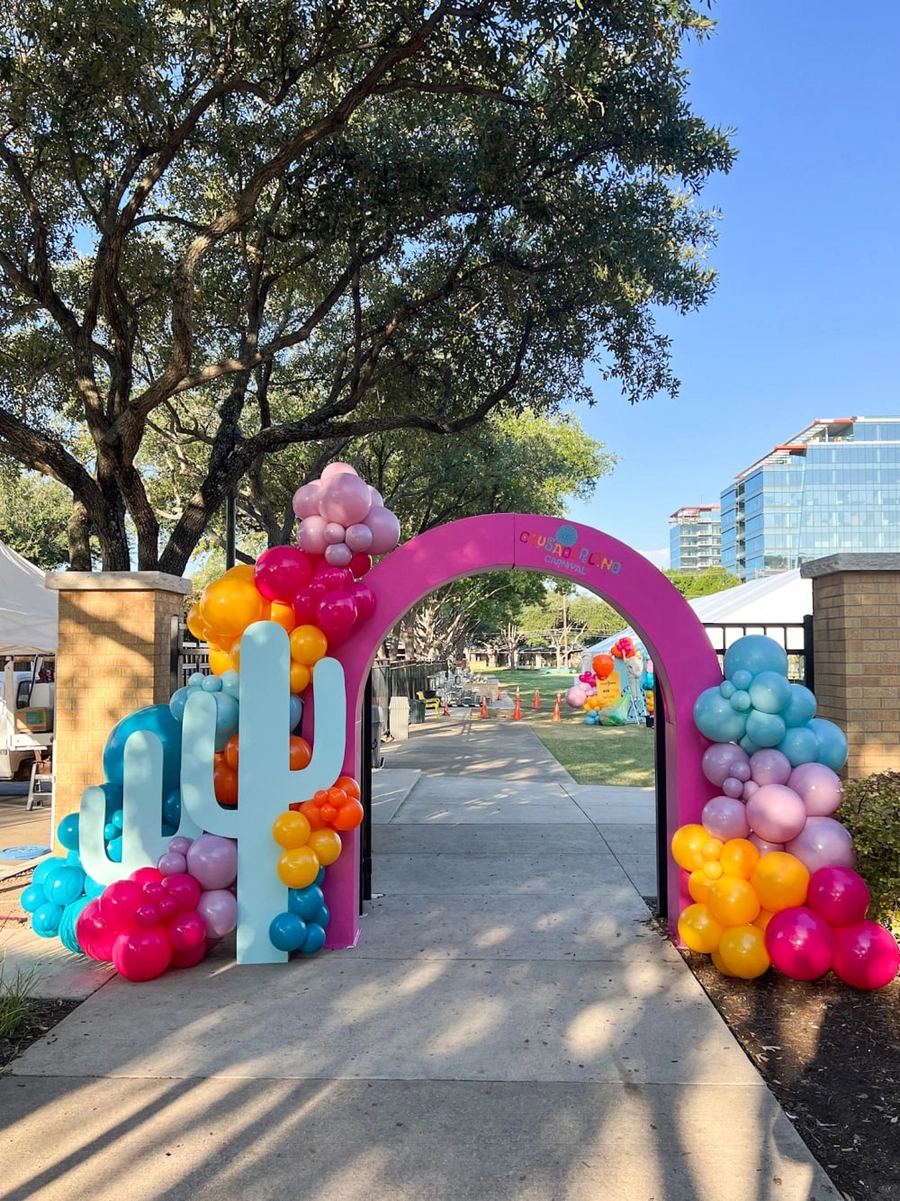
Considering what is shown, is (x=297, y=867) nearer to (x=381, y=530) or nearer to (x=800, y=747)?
(x=381, y=530)

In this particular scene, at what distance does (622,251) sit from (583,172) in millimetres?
1185

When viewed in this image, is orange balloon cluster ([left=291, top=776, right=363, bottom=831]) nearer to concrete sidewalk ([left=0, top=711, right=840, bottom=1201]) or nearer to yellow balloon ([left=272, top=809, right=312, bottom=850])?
yellow balloon ([left=272, top=809, right=312, bottom=850])

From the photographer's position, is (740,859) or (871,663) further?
(871,663)

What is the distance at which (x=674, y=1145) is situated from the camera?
3264mm

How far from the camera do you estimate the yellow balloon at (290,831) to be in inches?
204

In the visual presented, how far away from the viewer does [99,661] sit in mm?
6434

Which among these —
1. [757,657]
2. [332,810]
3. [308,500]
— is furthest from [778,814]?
[308,500]

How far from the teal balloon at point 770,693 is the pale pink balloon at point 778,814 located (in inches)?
19.8

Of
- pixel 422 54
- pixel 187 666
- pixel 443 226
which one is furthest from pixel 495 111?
pixel 187 666

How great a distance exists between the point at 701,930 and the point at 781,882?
22.9 inches

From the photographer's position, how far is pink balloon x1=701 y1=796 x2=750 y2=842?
5.22m

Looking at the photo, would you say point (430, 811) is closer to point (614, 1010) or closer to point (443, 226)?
point (614, 1010)

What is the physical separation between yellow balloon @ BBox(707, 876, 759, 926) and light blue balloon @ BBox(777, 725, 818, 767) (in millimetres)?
875

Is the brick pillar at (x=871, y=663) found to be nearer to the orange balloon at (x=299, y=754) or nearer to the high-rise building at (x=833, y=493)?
the orange balloon at (x=299, y=754)
